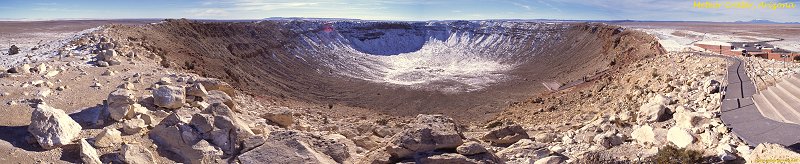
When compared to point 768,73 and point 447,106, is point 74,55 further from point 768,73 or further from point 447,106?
point 768,73

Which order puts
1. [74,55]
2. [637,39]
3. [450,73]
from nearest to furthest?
[74,55] → [637,39] → [450,73]

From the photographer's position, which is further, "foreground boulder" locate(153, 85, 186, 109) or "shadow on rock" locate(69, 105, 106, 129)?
"foreground boulder" locate(153, 85, 186, 109)

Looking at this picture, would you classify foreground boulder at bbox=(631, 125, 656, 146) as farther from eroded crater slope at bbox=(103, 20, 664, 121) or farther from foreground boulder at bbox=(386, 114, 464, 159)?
eroded crater slope at bbox=(103, 20, 664, 121)

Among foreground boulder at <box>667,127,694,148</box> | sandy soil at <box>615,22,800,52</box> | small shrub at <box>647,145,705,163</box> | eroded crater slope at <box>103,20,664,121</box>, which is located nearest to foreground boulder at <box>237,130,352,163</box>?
small shrub at <box>647,145,705,163</box>

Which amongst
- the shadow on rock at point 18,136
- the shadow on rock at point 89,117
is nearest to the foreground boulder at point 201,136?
the shadow on rock at point 89,117

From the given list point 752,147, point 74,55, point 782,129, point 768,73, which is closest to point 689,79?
point 768,73

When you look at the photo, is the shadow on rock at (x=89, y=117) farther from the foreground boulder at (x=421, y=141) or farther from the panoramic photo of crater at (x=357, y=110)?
the foreground boulder at (x=421, y=141)

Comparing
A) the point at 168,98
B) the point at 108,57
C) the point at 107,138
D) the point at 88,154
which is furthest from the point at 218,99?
the point at 108,57
